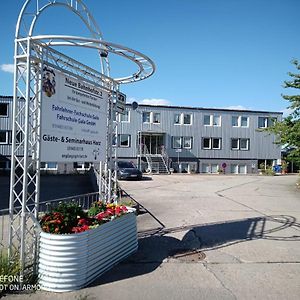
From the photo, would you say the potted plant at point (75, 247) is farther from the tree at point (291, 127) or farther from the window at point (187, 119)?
the window at point (187, 119)

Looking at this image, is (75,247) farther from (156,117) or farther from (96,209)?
(156,117)

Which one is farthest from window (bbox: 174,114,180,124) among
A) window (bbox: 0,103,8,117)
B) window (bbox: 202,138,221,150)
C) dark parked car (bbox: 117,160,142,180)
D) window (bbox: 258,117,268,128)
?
window (bbox: 0,103,8,117)

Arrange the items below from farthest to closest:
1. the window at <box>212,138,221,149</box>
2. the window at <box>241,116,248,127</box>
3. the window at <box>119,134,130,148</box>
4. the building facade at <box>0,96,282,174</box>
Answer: the window at <box>241,116,248,127</box> → the window at <box>212,138,221,149</box> → the building facade at <box>0,96,282,174</box> → the window at <box>119,134,130,148</box>

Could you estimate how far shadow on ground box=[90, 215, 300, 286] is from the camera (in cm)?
595

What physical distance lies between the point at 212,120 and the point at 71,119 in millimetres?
38138

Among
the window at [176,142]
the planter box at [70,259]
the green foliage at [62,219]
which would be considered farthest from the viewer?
the window at [176,142]

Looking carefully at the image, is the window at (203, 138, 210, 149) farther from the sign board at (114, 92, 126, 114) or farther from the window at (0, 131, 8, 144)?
the sign board at (114, 92, 126, 114)

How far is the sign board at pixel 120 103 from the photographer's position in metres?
8.44

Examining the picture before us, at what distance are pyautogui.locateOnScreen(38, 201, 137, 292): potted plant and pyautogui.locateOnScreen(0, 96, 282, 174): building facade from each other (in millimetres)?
32415

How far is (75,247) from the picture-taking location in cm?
507

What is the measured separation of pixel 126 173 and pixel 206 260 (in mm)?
20446

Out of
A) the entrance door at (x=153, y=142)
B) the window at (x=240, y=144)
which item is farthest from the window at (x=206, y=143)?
the entrance door at (x=153, y=142)

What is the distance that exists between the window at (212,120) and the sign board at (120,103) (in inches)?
1386

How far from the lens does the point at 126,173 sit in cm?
2681
